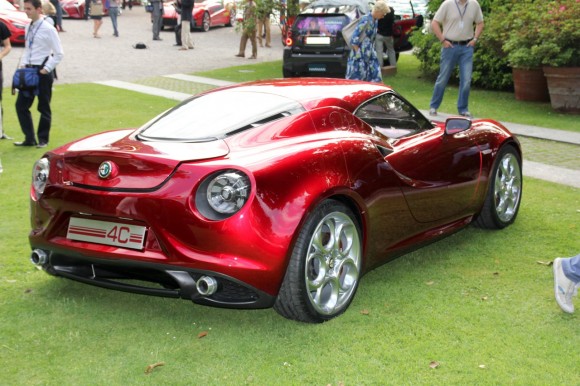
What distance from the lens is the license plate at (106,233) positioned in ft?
14.5

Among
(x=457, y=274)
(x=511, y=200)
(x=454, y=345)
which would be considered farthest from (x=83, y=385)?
(x=511, y=200)

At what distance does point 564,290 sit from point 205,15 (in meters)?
29.5

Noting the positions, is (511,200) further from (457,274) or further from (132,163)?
(132,163)

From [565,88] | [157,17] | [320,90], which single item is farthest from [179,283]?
[157,17]

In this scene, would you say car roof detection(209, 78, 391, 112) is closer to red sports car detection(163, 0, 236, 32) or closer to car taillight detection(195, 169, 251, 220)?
car taillight detection(195, 169, 251, 220)

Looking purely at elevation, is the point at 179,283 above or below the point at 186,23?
below

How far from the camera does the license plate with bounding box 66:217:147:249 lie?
4.43m

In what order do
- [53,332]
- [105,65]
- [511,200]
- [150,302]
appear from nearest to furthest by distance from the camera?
[53,332]
[150,302]
[511,200]
[105,65]

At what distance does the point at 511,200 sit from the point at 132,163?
364cm

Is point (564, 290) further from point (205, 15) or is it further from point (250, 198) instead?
point (205, 15)

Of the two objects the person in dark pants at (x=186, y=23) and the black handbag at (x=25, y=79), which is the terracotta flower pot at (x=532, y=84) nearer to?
the black handbag at (x=25, y=79)

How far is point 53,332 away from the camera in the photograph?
182 inches

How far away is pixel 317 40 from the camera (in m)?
17.2

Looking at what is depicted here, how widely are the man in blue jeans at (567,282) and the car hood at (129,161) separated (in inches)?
84.6
